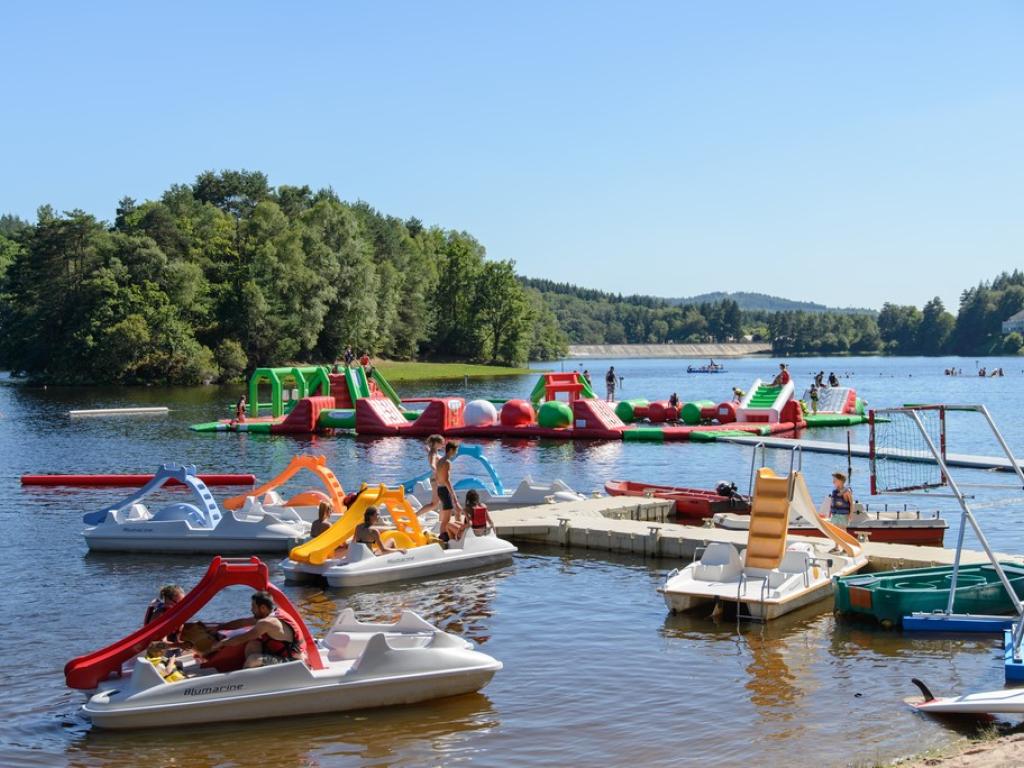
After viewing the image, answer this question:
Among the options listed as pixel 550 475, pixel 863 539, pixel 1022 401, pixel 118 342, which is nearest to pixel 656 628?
pixel 863 539

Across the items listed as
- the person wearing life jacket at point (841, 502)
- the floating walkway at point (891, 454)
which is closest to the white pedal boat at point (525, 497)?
the person wearing life jacket at point (841, 502)

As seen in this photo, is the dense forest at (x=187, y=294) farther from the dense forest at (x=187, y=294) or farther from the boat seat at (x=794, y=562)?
the boat seat at (x=794, y=562)

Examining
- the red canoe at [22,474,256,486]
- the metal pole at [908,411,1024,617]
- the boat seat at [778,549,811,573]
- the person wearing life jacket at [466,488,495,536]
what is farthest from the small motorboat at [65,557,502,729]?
the red canoe at [22,474,256,486]

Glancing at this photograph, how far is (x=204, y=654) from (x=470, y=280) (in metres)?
120

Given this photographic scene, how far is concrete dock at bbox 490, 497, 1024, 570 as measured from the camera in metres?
21.0

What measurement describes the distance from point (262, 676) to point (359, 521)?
7440 mm

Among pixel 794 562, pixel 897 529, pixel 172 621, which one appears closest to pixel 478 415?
pixel 897 529

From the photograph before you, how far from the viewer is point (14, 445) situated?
153 feet

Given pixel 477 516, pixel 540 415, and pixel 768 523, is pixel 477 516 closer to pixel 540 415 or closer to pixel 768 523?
pixel 768 523

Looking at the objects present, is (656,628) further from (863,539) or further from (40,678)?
(40,678)

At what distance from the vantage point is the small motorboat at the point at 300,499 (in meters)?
24.2

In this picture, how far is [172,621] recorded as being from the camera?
13.9 metres

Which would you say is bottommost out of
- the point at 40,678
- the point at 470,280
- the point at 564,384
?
the point at 40,678

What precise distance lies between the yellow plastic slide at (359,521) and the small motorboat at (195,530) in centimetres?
271
